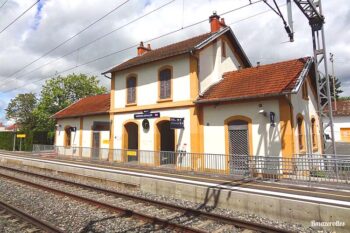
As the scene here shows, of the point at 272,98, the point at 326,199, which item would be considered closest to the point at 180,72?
the point at 272,98

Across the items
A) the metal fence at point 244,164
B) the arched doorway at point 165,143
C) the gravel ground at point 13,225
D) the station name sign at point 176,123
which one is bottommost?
the gravel ground at point 13,225

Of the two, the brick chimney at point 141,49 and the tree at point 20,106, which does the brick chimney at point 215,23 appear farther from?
the tree at point 20,106

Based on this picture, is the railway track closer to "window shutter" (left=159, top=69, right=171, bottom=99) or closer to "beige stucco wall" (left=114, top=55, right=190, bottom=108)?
"beige stucco wall" (left=114, top=55, right=190, bottom=108)

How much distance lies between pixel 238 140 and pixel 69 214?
9.37 metres

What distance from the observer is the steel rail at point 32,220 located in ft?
21.3

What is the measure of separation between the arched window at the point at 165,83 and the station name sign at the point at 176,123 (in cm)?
205

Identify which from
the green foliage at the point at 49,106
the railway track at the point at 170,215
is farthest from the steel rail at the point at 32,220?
the green foliage at the point at 49,106

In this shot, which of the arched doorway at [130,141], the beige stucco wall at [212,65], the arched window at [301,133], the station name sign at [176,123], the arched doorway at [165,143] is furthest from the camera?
the arched doorway at [130,141]

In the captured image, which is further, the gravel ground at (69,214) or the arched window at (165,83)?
the arched window at (165,83)

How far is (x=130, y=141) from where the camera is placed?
70.0 ft

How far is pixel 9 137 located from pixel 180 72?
3244 centimetres

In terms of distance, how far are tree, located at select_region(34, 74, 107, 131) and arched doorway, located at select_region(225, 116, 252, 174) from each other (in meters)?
29.5

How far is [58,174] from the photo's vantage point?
16.5 metres

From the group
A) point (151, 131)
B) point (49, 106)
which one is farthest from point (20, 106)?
point (151, 131)
